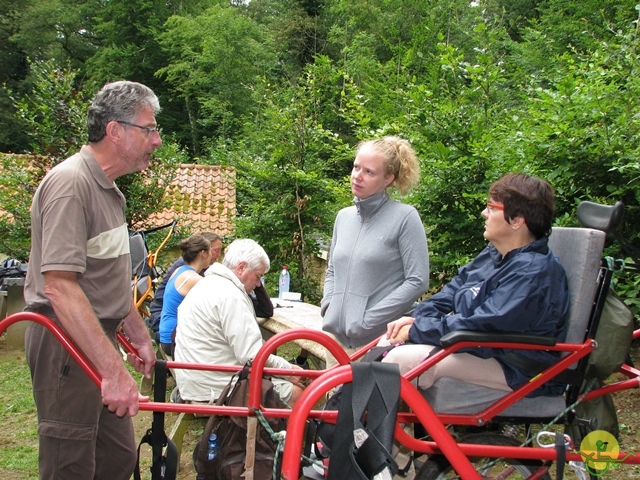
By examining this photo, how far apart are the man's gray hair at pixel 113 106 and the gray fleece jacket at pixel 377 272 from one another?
4.16 feet

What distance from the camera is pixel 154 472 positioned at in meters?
2.37

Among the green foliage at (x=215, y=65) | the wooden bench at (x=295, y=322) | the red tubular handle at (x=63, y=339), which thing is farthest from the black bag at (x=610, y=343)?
the green foliage at (x=215, y=65)

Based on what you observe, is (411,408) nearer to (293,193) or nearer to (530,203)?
(530,203)

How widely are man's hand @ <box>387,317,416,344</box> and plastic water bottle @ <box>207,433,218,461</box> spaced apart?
0.94 meters

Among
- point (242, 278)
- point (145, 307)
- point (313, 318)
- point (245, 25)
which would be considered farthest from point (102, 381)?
point (245, 25)

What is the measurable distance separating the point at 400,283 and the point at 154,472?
1.45 meters

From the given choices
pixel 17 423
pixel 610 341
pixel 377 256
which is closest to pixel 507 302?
pixel 610 341

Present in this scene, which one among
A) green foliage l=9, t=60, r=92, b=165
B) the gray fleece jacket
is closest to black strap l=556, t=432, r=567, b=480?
the gray fleece jacket

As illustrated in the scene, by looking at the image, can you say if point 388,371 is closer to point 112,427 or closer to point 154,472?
point 154,472

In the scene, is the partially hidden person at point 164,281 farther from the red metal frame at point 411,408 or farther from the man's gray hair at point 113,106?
the red metal frame at point 411,408

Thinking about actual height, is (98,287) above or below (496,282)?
below

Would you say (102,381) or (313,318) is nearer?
(102,381)

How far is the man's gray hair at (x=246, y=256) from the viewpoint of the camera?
384cm

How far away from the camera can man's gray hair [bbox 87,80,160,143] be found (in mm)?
2320
